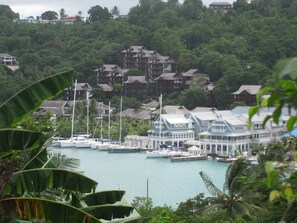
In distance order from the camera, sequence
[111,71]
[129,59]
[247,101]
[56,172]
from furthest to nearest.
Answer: [129,59], [111,71], [247,101], [56,172]

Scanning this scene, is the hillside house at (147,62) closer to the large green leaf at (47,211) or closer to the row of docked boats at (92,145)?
the row of docked boats at (92,145)

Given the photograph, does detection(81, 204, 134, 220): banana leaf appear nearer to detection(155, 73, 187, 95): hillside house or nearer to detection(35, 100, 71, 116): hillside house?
detection(35, 100, 71, 116): hillside house

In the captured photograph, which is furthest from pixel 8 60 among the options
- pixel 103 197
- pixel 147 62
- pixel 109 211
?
pixel 109 211

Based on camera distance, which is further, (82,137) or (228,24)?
(228,24)

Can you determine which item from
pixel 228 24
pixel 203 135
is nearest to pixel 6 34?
pixel 228 24

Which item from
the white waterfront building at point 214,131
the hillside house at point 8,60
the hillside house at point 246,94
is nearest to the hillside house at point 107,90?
the hillside house at point 8,60

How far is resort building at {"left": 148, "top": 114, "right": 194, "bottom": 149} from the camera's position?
1022 inches

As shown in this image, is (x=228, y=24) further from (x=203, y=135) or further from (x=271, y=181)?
(x=271, y=181)

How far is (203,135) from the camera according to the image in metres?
24.9

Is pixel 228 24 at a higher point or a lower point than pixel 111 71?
higher

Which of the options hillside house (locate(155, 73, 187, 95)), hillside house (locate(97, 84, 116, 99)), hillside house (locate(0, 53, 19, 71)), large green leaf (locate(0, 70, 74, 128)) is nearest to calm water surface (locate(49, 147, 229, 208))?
hillside house (locate(97, 84, 116, 99))

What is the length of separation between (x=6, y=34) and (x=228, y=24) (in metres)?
12.2

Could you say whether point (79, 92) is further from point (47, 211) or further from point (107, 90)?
point (47, 211)

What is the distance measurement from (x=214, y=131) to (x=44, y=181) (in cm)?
2202
